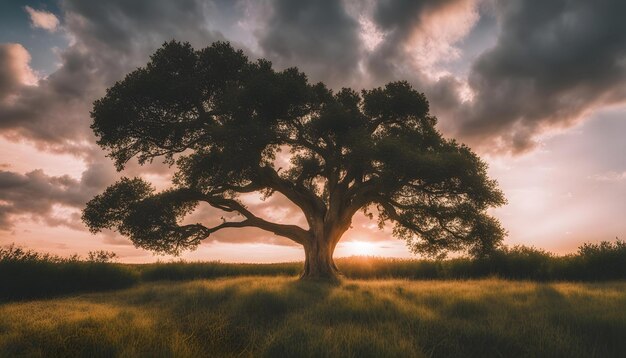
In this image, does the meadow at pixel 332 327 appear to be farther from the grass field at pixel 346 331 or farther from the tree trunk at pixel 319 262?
the tree trunk at pixel 319 262

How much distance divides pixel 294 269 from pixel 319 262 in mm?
7675

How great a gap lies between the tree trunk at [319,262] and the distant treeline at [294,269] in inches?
197

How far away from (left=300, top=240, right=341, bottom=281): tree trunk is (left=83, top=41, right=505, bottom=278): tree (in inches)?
3.0

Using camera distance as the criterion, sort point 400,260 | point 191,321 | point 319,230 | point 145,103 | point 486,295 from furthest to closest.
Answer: point 400,260
point 319,230
point 145,103
point 486,295
point 191,321

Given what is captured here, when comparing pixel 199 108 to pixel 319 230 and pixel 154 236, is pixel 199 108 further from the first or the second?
pixel 319 230

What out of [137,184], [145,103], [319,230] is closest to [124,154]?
[137,184]

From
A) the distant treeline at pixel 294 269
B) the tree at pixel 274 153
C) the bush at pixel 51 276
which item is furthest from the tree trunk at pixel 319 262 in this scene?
the bush at pixel 51 276

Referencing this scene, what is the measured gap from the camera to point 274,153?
23609 millimetres

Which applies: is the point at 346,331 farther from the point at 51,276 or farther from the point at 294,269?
the point at 294,269

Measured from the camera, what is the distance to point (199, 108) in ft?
70.1

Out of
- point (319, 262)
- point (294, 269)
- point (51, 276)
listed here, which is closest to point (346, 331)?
point (319, 262)

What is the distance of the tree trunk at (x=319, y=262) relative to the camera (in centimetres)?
2206

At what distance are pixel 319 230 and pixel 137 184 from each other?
11.1m

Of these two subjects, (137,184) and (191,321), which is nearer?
(191,321)
